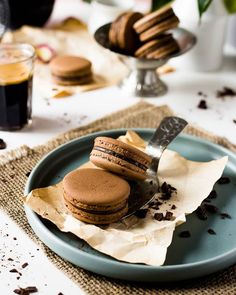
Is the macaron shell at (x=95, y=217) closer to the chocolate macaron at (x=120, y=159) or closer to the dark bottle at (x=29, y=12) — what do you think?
the chocolate macaron at (x=120, y=159)

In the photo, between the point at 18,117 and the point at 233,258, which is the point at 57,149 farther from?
the point at 233,258

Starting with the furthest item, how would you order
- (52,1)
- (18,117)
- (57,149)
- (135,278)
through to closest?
(52,1) → (18,117) → (57,149) → (135,278)

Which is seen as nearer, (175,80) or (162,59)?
(162,59)

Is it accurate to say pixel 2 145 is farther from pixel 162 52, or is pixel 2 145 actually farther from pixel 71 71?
pixel 162 52

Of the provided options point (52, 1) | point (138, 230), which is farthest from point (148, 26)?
point (138, 230)

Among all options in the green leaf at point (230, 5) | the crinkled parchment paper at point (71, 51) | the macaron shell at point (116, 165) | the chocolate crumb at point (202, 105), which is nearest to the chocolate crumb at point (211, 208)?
the macaron shell at point (116, 165)

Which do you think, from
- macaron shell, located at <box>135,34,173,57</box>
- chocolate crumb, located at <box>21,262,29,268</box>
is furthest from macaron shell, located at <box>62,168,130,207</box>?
macaron shell, located at <box>135,34,173,57</box>
